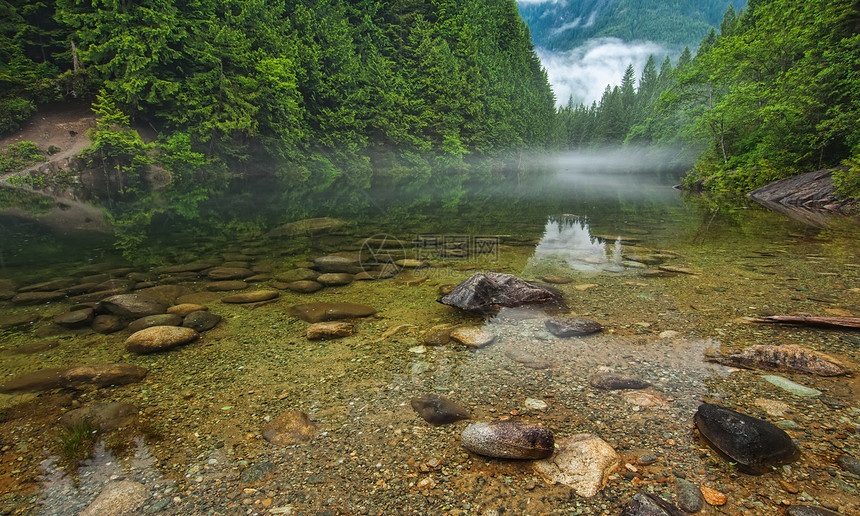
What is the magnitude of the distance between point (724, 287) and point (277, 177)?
34.6 m

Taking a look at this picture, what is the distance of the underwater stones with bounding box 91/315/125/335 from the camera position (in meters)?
4.57

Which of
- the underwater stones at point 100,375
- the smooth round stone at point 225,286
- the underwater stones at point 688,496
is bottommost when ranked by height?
the underwater stones at point 100,375

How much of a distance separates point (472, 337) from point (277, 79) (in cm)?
3260

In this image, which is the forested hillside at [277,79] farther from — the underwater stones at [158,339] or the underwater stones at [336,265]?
the underwater stones at [158,339]

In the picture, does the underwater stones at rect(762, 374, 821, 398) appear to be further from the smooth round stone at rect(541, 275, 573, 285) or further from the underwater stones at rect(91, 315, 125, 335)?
the underwater stones at rect(91, 315, 125, 335)

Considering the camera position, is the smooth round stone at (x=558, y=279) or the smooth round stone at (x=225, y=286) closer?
the smooth round stone at (x=225, y=286)

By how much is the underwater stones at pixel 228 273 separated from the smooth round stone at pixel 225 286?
29 centimetres

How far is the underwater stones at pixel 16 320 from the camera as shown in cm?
471

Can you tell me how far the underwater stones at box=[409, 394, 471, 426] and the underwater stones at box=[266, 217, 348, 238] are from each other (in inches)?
340

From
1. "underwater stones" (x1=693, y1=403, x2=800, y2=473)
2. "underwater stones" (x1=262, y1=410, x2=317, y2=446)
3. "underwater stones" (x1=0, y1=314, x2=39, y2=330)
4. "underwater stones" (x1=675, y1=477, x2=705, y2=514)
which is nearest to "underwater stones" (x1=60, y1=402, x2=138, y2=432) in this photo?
"underwater stones" (x1=262, y1=410, x2=317, y2=446)

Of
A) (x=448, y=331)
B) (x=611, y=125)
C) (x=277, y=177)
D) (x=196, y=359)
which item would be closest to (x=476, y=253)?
(x=448, y=331)

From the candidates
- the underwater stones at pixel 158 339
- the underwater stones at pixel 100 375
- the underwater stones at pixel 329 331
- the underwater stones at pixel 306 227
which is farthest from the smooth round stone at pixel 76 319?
the underwater stones at pixel 306 227

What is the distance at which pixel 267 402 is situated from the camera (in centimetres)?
316

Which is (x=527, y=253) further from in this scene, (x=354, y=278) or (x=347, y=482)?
(x=347, y=482)
